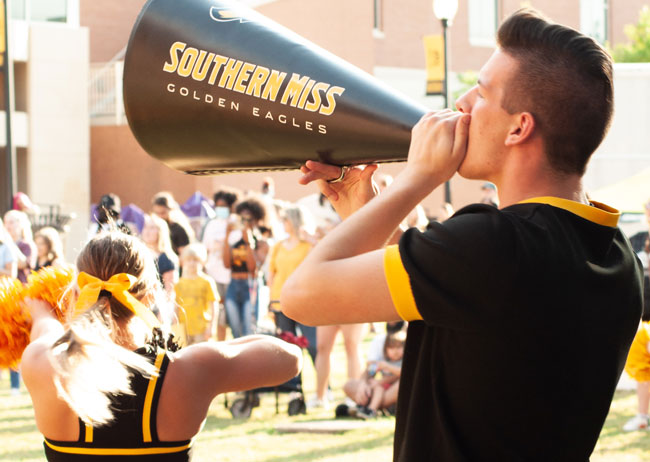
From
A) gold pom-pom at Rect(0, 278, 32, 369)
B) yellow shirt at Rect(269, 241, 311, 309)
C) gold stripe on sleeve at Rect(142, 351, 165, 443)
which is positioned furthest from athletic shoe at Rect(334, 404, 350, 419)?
gold stripe on sleeve at Rect(142, 351, 165, 443)

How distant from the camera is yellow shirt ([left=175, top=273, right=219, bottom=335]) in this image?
26.1 ft

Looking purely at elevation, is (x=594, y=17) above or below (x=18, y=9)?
above

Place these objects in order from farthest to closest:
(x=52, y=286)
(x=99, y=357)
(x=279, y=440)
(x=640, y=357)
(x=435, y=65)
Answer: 1. (x=435, y=65)
2. (x=279, y=440)
3. (x=640, y=357)
4. (x=52, y=286)
5. (x=99, y=357)

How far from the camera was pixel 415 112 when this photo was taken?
5.81ft

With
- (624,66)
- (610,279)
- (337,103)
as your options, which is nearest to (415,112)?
(337,103)

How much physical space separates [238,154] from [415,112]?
0.43m

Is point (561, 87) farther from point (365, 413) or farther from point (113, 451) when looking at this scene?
point (365, 413)

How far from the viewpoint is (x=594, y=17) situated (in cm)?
2933

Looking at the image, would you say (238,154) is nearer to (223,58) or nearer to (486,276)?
(223,58)

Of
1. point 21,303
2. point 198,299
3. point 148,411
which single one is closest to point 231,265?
point 198,299

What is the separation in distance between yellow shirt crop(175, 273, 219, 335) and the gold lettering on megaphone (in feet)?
19.8

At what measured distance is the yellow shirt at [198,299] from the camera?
7.96 meters

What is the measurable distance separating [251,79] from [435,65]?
12526mm

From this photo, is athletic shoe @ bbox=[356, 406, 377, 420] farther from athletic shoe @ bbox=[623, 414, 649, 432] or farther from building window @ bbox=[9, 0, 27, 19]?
building window @ bbox=[9, 0, 27, 19]
